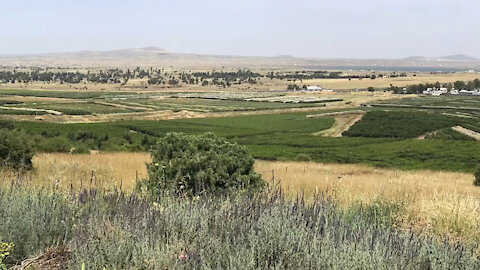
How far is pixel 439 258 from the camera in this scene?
3.87 m

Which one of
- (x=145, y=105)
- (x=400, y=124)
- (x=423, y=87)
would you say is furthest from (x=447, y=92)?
(x=145, y=105)

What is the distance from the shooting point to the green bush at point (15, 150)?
41.8ft

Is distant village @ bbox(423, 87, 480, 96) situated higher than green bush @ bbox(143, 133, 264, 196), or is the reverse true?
green bush @ bbox(143, 133, 264, 196)

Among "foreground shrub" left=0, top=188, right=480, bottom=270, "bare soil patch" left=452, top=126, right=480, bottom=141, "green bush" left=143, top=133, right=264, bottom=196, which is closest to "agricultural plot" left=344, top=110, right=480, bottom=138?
"bare soil patch" left=452, top=126, right=480, bottom=141

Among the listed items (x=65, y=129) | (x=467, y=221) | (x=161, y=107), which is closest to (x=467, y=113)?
(x=161, y=107)

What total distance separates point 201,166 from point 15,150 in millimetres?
7183

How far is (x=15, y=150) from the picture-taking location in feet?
42.9

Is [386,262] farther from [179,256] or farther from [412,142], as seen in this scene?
[412,142]

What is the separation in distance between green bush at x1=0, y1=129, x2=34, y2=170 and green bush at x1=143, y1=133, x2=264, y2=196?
4.71 m

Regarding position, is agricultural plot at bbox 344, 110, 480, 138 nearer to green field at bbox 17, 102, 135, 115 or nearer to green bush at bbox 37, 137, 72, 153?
green bush at bbox 37, 137, 72, 153

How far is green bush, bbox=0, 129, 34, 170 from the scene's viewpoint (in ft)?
41.8

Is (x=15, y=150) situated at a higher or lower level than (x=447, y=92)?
higher

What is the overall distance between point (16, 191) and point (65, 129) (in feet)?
148

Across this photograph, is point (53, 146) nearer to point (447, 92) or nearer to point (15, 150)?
point (15, 150)
